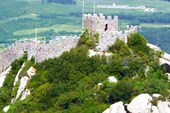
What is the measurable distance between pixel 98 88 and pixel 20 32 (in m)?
152

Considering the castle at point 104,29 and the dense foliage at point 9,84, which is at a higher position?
the castle at point 104,29

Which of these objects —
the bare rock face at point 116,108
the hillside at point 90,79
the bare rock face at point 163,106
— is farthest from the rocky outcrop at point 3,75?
the bare rock face at point 163,106

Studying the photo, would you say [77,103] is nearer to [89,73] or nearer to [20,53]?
[89,73]

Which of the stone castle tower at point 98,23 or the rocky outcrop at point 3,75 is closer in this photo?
the stone castle tower at point 98,23

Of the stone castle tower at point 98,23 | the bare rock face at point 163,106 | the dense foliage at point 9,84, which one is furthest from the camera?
the dense foliage at point 9,84

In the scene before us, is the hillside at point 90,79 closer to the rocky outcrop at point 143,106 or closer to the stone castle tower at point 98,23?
the stone castle tower at point 98,23

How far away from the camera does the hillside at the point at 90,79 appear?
4141cm

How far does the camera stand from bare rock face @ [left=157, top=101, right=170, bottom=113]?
124 ft

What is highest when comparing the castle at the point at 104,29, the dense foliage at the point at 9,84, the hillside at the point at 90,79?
the castle at the point at 104,29

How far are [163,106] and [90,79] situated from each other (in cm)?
734

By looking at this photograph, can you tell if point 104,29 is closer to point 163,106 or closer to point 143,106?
point 163,106

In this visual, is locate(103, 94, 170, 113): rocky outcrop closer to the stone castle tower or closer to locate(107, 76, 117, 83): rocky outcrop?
locate(107, 76, 117, 83): rocky outcrop

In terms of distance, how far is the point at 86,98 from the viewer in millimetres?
42250

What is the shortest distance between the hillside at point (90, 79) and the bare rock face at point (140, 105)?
6.41 ft
